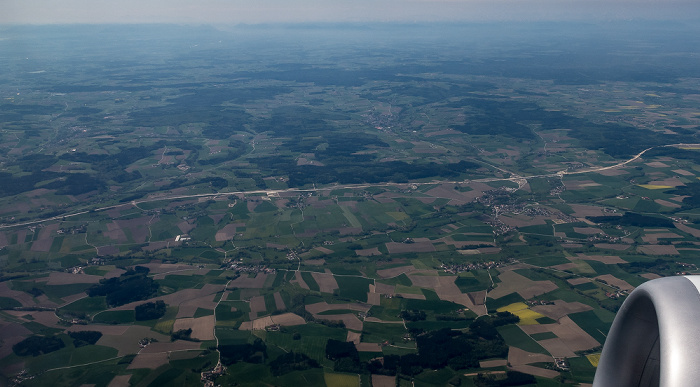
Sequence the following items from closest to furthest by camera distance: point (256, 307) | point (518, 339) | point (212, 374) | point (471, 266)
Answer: point (212, 374) < point (518, 339) < point (256, 307) < point (471, 266)

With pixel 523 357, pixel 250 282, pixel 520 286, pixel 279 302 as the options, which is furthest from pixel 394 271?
pixel 523 357

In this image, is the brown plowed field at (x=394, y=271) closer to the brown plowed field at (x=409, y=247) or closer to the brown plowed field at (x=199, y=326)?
the brown plowed field at (x=409, y=247)

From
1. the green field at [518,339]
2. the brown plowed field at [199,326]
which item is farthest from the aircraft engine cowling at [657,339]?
the brown plowed field at [199,326]

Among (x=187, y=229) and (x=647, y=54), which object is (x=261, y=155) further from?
(x=647, y=54)

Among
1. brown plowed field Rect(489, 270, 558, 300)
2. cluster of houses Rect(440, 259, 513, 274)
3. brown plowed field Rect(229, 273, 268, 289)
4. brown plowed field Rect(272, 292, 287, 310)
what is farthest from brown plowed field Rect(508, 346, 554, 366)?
brown plowed field Rect(229, 273, 268, 289)

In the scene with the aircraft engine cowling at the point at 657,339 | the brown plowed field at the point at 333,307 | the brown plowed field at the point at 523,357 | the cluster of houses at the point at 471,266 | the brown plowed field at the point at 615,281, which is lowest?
the brown plowed field at the point at 333,307

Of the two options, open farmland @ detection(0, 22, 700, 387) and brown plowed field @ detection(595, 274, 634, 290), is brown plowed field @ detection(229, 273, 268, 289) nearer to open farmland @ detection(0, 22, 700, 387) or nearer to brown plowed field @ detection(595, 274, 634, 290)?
open farmland @ detection(0, 22, 700, 387)

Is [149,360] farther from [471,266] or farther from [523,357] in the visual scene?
[471,266]

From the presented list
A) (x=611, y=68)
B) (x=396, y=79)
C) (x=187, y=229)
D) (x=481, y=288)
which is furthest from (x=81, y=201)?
(x=611, y=68)

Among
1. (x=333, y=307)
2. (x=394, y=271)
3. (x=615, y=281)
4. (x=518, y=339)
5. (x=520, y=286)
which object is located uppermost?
(x=615, y=281)
